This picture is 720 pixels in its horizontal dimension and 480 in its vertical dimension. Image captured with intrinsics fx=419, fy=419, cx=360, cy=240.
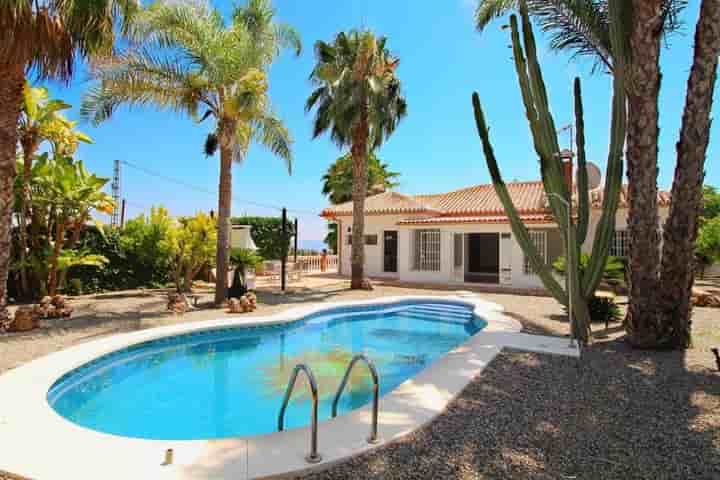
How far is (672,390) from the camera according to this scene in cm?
621

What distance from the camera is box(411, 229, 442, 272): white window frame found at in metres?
23.4

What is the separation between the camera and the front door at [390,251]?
25859 mm

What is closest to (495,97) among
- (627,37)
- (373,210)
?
(627,37)

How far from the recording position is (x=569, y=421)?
512cm

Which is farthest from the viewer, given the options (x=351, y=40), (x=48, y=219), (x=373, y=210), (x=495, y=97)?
(x=373, y=210)

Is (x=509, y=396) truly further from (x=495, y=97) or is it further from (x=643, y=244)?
(x=495, y=97)

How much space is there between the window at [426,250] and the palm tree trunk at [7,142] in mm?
A: 18244

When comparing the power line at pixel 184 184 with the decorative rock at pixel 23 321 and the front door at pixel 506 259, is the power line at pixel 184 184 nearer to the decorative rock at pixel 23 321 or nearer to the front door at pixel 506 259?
the front door at pixel 506 259

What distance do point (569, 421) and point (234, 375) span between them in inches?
247

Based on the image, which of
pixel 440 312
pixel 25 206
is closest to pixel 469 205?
pixel 440 312

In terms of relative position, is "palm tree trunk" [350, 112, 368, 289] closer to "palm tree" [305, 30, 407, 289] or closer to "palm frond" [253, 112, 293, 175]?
"palm tree" [305, 30, 407, 289]

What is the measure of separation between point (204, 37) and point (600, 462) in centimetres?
1442

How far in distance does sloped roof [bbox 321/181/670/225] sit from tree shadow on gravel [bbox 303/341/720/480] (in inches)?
584

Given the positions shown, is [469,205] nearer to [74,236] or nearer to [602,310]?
[602,310]
